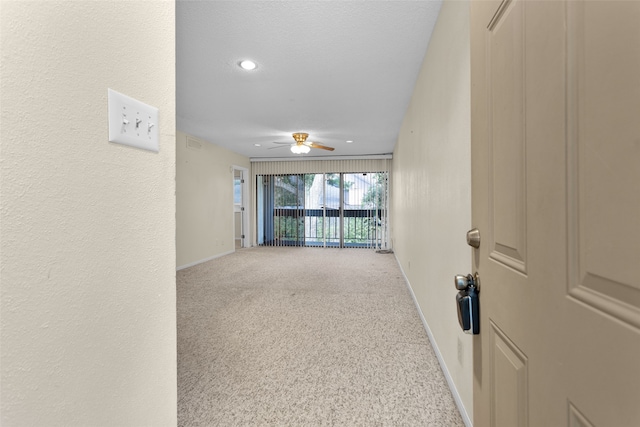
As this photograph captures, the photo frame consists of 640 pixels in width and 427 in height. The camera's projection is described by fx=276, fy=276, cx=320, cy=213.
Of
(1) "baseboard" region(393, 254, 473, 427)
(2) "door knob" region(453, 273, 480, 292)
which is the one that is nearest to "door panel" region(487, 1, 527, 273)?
(2) "door knob" region(453, 273, 480, 292)

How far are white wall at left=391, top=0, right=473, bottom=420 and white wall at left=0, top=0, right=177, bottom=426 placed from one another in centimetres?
125

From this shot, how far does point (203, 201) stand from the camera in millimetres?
5438

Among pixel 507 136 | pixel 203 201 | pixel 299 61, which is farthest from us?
pixel 203 201

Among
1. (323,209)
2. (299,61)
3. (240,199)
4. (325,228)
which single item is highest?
(299,61)

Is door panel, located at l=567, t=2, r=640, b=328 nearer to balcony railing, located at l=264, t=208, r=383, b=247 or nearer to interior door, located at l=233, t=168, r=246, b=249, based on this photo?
balcony railing, located at l=264, t=208, r=383, b=247

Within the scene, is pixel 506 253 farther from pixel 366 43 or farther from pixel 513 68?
pixel 366 43

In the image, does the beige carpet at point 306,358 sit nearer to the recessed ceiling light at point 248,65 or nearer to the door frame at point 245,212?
the recessed ceiling light at point 248,65

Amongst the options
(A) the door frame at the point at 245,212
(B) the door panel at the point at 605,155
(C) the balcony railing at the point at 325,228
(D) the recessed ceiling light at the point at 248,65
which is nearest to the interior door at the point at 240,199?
(A) the door frame at the point at 245,212

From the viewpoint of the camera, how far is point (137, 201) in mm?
747

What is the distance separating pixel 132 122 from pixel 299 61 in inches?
80.7

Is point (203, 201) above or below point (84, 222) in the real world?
above

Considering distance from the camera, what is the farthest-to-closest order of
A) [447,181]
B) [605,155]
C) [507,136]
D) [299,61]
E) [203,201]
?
[203,201], [299,61], [447,181], [507,136], [605,155]

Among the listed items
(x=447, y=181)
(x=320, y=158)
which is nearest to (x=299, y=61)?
(x=447, y=181)

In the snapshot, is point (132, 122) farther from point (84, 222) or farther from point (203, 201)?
point (203, 201)
